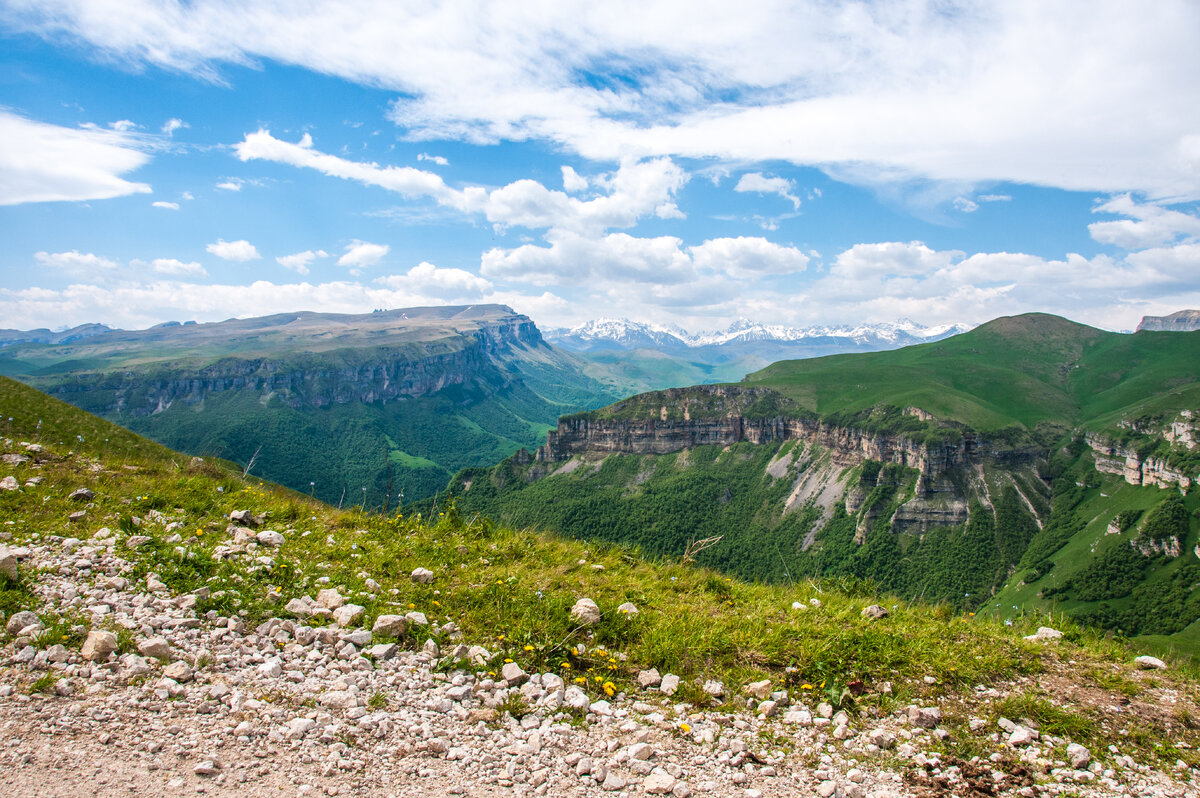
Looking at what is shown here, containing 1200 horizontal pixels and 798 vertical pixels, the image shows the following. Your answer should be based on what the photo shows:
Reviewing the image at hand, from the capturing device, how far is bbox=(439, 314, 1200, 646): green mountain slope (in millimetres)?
102938

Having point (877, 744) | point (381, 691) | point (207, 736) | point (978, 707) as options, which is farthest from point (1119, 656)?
point (207, 736)

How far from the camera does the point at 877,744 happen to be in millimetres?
6113

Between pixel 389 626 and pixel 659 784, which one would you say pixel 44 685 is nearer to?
pixel 389 626

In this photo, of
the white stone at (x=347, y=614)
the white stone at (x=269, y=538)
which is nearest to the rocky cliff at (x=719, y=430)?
the white stone at (x=269, y=538)

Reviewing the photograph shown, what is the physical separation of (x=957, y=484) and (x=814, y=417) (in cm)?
4840

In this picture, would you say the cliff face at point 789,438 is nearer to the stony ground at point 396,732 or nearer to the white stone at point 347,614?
the stony ground at point 396,732

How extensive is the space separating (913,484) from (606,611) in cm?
14871

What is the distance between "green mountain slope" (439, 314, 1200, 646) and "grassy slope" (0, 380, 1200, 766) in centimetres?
6576

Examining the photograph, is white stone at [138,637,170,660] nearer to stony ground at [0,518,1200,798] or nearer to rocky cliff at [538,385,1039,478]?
stony ground at [0,518,1200,798]

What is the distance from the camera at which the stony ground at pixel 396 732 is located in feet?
16.7

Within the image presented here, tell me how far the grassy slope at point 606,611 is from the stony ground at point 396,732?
1.07 ft

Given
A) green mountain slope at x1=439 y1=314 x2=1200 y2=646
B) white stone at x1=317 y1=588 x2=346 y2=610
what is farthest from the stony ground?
green mountain slope at x1=439 y1=314 x2=1200 y2=646

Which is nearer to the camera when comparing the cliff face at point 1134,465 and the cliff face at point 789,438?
the cliff face at point 1134,465

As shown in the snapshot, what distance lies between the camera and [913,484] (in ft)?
442
